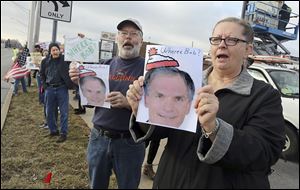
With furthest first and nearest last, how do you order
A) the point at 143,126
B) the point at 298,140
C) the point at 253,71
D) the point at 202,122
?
the point at 253,71 → the point at 298,140 → the point at 143,126 → the point at 202,122

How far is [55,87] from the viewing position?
5.92m

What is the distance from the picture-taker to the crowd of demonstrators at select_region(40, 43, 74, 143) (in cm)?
572

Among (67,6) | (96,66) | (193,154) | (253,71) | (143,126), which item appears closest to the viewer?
(193,154)

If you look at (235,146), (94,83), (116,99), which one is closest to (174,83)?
(235,146)

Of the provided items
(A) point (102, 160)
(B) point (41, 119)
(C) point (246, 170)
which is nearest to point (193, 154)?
(C) point (246, 170)

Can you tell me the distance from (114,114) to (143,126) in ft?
3.40

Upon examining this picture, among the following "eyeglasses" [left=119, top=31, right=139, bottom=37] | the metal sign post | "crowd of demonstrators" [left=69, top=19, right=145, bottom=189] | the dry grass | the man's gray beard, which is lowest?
the dry grass

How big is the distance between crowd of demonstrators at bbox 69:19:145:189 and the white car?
3749mm

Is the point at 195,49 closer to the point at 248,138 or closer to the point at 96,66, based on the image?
the point at 248,138

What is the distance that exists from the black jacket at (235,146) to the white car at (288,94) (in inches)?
182

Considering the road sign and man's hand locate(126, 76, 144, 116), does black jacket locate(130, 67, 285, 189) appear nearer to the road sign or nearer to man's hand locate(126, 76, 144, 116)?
man's hand locate(126, 76, 144, 116)

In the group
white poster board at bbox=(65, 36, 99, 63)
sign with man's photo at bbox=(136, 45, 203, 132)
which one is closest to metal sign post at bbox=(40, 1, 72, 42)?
white poster board at bbox=(65, 36, 99, 63)

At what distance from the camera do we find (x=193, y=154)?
57.0 inches

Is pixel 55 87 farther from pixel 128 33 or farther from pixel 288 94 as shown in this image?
pixel 288 94
